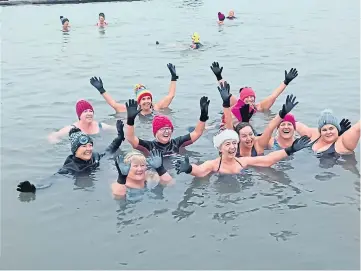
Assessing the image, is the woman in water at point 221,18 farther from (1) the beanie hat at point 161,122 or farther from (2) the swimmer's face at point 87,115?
(1) the beanie hat at point 161,122

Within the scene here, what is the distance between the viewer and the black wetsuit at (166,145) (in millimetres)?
8461

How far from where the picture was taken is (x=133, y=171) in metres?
7.12

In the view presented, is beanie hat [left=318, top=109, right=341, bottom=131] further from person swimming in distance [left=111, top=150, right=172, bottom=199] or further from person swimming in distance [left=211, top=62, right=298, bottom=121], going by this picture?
person swimming in distance [left=111, top=150, right=172, bottom=199]

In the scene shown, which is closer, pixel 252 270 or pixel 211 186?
pixel 252 270

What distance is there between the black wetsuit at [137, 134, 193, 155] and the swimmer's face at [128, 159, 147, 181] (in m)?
1.29

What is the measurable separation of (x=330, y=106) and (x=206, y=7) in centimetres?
2095

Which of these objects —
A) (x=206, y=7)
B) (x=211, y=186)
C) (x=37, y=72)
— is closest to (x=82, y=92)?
(x=37, y=72)

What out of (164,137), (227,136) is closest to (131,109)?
(164,137)

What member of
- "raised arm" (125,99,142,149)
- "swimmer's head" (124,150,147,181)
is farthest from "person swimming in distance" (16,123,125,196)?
"swimmer's head" (124,150,147,181)

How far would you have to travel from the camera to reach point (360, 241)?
5961 millimetres

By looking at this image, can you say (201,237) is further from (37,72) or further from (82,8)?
(82,8)

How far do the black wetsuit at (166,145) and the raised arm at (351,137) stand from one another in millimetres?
2401

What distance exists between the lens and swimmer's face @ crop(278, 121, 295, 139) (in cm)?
855

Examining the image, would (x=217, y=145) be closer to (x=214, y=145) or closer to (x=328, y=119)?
(x=214, y=145)
